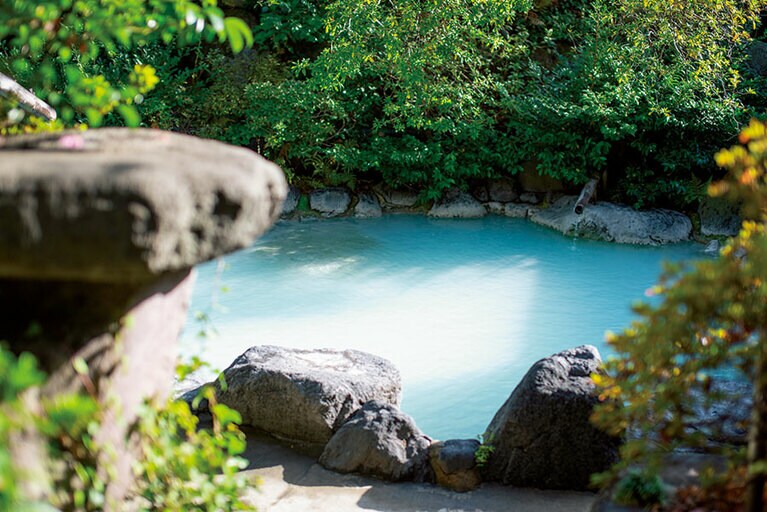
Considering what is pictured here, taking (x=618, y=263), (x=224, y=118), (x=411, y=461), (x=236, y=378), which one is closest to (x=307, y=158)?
(x=224, y=118)

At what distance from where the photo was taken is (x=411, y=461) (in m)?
4.20

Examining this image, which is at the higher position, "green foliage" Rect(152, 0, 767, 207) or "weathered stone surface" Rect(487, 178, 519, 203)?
"green foliage" Rect(152, 0, 767, 207)

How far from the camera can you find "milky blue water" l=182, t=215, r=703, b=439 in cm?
648

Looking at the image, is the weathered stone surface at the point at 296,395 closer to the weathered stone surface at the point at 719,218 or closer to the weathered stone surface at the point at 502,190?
the weathered stone surface at the point at 719,218

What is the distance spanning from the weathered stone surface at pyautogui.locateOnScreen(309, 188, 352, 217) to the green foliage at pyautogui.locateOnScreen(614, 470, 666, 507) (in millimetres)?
8693

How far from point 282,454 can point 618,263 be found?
585 cm

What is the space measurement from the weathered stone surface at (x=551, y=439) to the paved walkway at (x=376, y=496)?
0.29 feet

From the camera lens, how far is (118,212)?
1.52 metres

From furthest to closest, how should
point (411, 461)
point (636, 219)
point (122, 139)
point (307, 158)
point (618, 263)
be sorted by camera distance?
point (307, 158)
point (636, 219)
point (618, 263)
point (411, 461)
point (122, 139)

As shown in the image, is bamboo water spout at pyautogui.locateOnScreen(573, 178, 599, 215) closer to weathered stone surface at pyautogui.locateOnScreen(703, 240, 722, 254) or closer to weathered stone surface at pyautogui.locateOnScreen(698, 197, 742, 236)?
weathered stone surface at pyautogui.locateOnScreen(698, 197, 742, 236)

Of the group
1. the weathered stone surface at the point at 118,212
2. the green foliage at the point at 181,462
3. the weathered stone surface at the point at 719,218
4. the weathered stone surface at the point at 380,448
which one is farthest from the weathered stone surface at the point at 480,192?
the weathered stone surface at the point at 118,212

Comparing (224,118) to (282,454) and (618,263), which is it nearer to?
(618,263)

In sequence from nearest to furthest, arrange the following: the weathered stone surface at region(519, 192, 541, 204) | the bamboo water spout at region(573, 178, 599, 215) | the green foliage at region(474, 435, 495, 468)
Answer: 1. the green foliage at region(474, 435, 495, 468)
2. the bamboo water spout at region(573, 178, 599, 215)
3. the weathered stone surface at region(519, 192, 541, 204)

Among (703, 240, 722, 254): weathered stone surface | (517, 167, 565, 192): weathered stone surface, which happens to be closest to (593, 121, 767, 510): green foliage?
(703, 240, 722, 254): weathered stone surface
